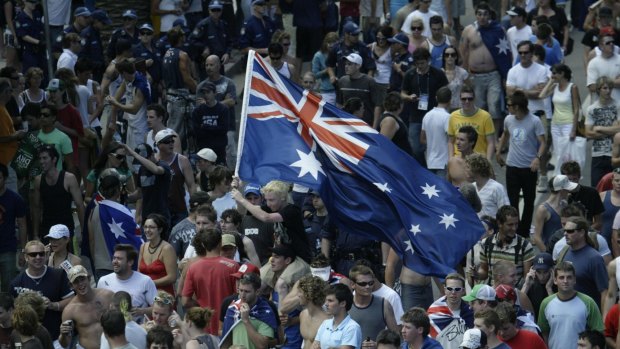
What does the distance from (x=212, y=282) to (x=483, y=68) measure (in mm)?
8482

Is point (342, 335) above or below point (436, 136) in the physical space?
above

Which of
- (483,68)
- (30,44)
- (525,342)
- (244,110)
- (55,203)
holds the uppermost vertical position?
(244,110)

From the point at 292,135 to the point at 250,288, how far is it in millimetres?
1763

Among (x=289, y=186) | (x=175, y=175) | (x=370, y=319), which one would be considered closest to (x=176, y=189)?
(x=175, y=175)

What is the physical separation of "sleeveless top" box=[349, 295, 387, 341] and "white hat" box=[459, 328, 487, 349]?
127 cm

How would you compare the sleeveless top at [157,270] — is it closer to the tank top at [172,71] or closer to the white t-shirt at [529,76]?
the tank top at [172,71]

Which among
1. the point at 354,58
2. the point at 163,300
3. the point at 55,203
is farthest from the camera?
the point at 354,58

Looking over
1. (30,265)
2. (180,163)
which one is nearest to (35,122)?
(180,163)

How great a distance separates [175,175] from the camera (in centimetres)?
1820

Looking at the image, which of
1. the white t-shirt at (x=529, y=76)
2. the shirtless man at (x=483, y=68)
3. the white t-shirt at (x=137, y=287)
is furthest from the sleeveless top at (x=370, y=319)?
the shirtless man at (x=483, y=68)

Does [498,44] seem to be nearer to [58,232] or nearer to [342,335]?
[58,232]

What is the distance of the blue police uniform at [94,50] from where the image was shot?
2345cm

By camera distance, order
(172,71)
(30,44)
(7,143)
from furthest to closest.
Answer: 1. (30,44)
2. (172,71)
3. (7,143)

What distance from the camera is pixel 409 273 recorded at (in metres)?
15.6
